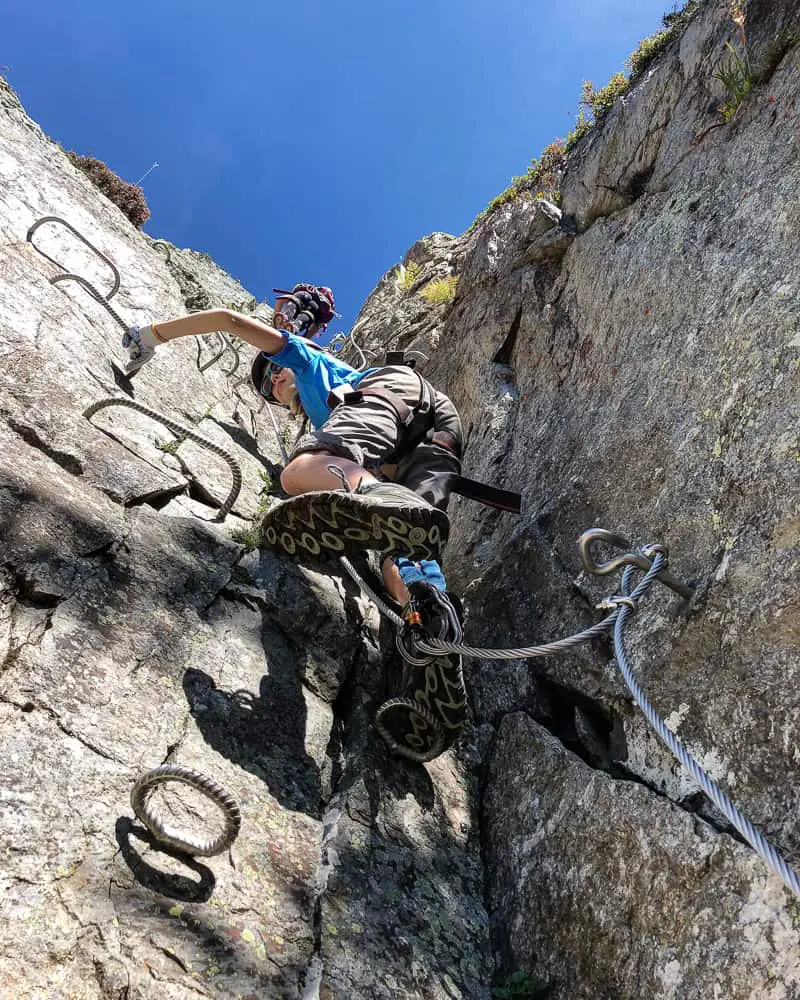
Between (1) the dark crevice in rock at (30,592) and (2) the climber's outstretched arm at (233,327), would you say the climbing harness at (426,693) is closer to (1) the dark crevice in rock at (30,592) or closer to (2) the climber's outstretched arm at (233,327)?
(1) the dark crevice in rock at (30,592)

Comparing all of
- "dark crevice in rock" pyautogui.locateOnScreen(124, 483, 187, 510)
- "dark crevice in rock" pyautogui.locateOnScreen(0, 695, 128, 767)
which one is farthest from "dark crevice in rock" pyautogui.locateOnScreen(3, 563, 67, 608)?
"dark crevice in rock" pyautogui.locateOnScreen(124, 483, 187, 510)

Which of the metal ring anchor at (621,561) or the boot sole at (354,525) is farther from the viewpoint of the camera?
the boot sole at (354,525)

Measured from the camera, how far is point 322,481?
4.11 meters

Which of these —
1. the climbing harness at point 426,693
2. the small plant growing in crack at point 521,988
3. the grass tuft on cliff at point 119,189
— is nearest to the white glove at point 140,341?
the climbing harness at point 426,693

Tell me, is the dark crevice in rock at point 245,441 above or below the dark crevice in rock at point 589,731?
above

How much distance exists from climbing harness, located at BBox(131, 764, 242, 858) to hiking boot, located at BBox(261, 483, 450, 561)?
1.36 metres

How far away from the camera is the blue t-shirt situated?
489 cm

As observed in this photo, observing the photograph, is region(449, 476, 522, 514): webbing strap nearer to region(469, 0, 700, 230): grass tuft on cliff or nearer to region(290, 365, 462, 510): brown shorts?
region(290, 365, 462, 510): brown shorts

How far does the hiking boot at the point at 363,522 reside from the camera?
3.45 metres

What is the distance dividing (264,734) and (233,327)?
236cm

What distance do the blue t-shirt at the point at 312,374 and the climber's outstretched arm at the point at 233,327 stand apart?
0.31 ft

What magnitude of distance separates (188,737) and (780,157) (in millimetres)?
4217

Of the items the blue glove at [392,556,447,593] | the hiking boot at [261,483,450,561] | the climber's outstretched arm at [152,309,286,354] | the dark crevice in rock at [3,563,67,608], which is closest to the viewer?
the dark crevice in rock at [3,563,67,608]

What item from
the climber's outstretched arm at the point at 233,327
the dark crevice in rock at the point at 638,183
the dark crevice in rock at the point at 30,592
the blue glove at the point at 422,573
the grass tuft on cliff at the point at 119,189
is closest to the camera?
the dark crevice in rock at the point at 30,592
